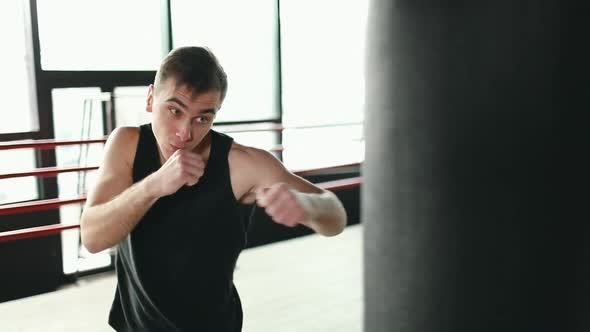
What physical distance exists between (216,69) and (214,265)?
0.39 metres

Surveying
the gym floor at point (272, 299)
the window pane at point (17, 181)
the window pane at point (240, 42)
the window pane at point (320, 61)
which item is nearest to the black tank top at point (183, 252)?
the gym floor at point (272, 299)

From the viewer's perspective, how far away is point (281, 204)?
89cm

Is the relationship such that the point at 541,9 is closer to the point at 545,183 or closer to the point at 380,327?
the point at 545,183

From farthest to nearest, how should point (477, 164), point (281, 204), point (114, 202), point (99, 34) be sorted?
1. point (99, 34)
2. point (114, 202)
3. point (281, 204)
4. point (477, 164)

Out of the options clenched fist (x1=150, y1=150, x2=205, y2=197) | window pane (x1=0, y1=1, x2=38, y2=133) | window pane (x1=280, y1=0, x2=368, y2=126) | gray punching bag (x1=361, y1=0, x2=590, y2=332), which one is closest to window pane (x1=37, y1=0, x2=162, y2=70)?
window pane (x1=0, y1=1, x2=38, y2=133)

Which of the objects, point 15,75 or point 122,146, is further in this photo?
point 15,75

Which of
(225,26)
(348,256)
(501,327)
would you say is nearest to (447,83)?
(501,327)

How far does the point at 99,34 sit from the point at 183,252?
3.00 meters

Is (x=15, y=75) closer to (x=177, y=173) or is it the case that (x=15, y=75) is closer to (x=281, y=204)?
(x=177, y=173)

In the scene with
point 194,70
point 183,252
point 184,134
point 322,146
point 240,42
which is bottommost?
point 322,146

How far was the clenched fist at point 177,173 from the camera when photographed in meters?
0.94

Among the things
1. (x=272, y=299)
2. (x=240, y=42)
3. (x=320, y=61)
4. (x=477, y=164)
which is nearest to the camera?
(x=477, y=164)

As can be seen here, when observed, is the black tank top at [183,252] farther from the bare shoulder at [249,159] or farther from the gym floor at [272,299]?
the gym floor at [272,299]

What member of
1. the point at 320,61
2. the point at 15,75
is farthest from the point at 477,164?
the point at 320,61
